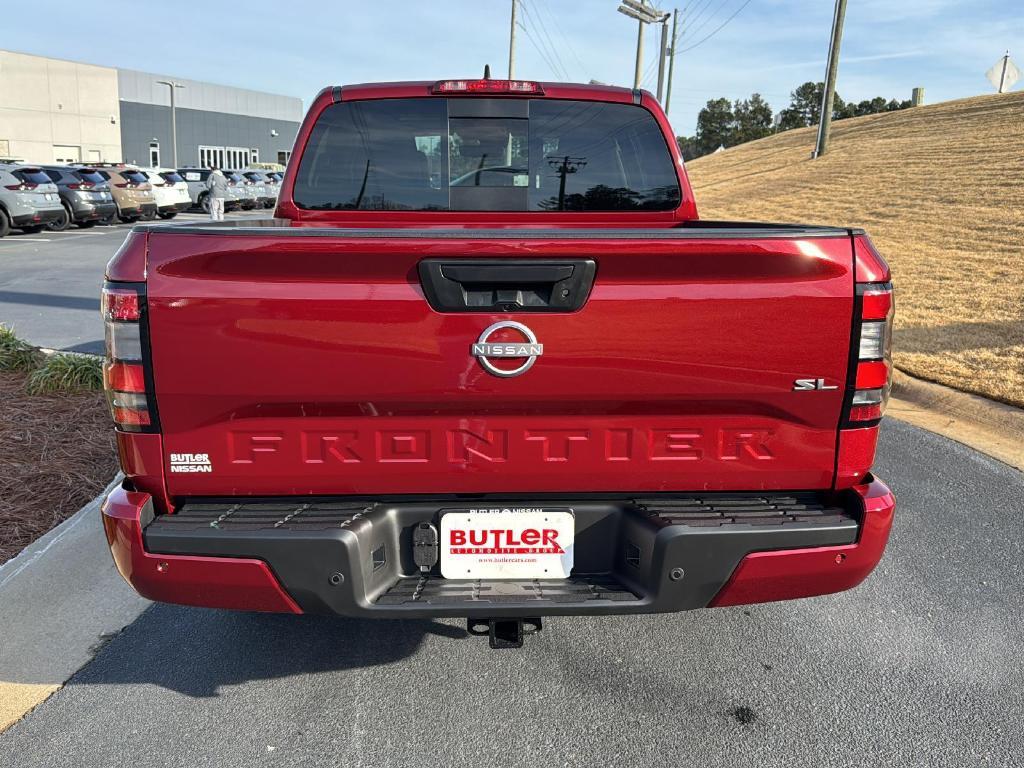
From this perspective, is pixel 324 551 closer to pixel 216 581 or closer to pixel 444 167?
pixel 216 581

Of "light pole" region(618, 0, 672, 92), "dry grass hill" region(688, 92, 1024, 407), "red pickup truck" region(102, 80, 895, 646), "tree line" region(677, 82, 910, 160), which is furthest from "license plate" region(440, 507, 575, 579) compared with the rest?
"tree line" region(677, 82, 910, 160)

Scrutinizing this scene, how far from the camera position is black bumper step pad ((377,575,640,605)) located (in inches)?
97.3

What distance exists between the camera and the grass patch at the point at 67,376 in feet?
21.8

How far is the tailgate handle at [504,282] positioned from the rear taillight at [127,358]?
788mm

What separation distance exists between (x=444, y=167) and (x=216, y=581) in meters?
2.45

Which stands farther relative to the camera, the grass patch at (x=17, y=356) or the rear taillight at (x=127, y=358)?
the grass patch at (x=17, y=356)

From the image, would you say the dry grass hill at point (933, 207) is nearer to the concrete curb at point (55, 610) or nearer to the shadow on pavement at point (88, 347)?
the concrete curb at point (55, 610)

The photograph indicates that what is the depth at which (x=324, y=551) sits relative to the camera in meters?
2.39

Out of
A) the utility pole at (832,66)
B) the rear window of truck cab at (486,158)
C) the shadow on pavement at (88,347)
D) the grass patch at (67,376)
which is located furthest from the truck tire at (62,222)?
the utility pole at (832,66)

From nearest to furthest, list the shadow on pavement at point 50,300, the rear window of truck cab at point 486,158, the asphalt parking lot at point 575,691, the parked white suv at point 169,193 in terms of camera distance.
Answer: the asphalt parking lot at point 575,691
the rear window of truck cab at point 486,158
the shadow on pavement at point 50,300
the parked white suv at point 169,193

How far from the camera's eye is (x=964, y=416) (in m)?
7.09

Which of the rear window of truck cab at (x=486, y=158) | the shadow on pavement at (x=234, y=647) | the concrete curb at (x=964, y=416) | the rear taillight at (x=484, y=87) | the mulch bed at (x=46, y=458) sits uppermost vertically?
the rear taillight at (x=484, y=87)

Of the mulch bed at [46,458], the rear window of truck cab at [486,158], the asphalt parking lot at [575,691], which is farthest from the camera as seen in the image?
the mulch bed at [46,458]

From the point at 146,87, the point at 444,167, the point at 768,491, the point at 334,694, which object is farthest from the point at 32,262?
the point at 146,87
